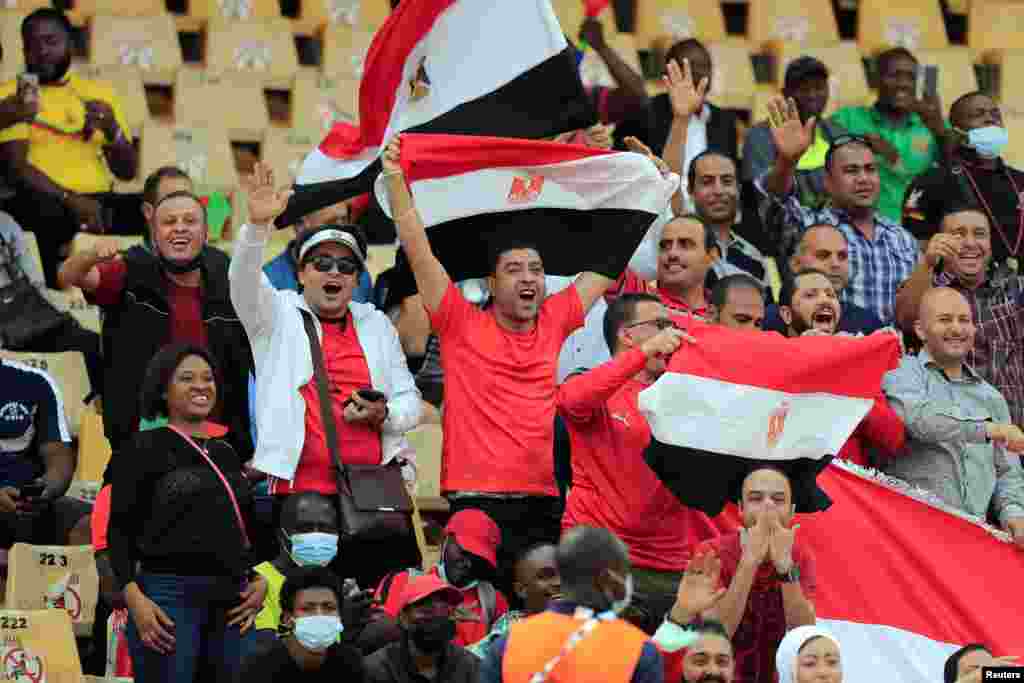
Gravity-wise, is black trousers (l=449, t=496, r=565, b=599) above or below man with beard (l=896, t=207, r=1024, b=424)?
below

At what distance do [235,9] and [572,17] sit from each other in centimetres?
205

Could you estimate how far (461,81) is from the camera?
397 inches

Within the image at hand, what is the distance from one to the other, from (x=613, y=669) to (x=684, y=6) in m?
9.66

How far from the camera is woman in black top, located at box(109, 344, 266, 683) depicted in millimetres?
7859

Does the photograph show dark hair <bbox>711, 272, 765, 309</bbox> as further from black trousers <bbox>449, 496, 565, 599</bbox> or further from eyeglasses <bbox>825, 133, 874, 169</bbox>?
eyeglasses <bbox>825, 133, 874, 169</bbox>

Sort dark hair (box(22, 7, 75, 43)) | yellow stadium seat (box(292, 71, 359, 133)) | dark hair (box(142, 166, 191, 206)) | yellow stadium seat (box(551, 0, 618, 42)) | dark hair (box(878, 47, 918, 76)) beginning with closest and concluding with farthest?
1. dark hair (box(142, 166, 191, 206))
2. dark hair (box(22, 7, 75, 43))
3. dark hair (box(878, 47, 918, 76))
4. yellow stadium seat (box(292, 71, 359, 133))
5. yellow stadium seat (box(551, 0, 618, 42))

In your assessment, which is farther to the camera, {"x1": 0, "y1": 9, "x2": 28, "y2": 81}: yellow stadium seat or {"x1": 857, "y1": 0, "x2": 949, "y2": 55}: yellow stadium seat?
{"x1": 857, "y1": 0, "x2": 949, "y2": 55}: yellow stadium seat

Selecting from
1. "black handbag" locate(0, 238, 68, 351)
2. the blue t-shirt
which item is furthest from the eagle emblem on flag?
"black handbag" locate(0, 238, 68, 351)

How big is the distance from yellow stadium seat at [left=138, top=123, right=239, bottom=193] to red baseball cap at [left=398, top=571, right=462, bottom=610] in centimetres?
527

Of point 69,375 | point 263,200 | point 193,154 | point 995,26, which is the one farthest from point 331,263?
point 995,26

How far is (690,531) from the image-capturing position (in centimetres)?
856

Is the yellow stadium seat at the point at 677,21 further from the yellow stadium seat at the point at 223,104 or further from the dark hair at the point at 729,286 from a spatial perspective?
the dark hair at the point at 729,286

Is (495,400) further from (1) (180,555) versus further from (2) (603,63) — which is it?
(2) (603,63)

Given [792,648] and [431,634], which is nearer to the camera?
A: [792,648]
